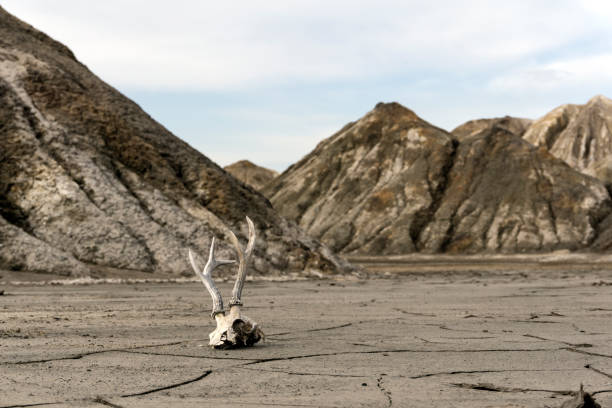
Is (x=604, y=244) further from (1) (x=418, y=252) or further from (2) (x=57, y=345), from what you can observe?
(2) (x=57, y=345)

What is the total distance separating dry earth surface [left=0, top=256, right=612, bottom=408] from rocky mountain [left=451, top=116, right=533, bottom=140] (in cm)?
11243

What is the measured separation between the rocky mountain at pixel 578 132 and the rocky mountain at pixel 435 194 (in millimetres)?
36371

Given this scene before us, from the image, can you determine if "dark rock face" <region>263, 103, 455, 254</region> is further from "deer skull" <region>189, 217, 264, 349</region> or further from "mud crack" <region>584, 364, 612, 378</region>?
"mud crack" <region>584, 364, 612, 378</region>

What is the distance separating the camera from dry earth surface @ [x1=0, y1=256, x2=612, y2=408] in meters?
5.17

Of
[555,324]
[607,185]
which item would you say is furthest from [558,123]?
[555,324]

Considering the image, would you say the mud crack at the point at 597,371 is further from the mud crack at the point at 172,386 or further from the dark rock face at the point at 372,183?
the dark rock face at the point at 372,183

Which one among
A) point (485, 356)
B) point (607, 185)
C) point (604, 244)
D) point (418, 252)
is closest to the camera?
point (485, 356)

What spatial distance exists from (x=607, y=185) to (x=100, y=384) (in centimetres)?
8329

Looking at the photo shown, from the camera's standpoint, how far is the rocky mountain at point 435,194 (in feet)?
236

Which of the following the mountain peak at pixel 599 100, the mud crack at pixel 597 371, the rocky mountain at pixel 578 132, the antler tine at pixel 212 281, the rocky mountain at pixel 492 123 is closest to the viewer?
the mud crack at pixel 597 371

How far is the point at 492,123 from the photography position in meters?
130

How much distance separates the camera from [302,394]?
5.23 metres

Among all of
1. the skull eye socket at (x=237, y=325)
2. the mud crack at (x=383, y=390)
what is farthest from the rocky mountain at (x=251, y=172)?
the mud crack at (x=383, y=390)

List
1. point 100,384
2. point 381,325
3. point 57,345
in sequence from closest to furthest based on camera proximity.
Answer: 1. point 100,384
2. point 57,345
3. point 381,325
